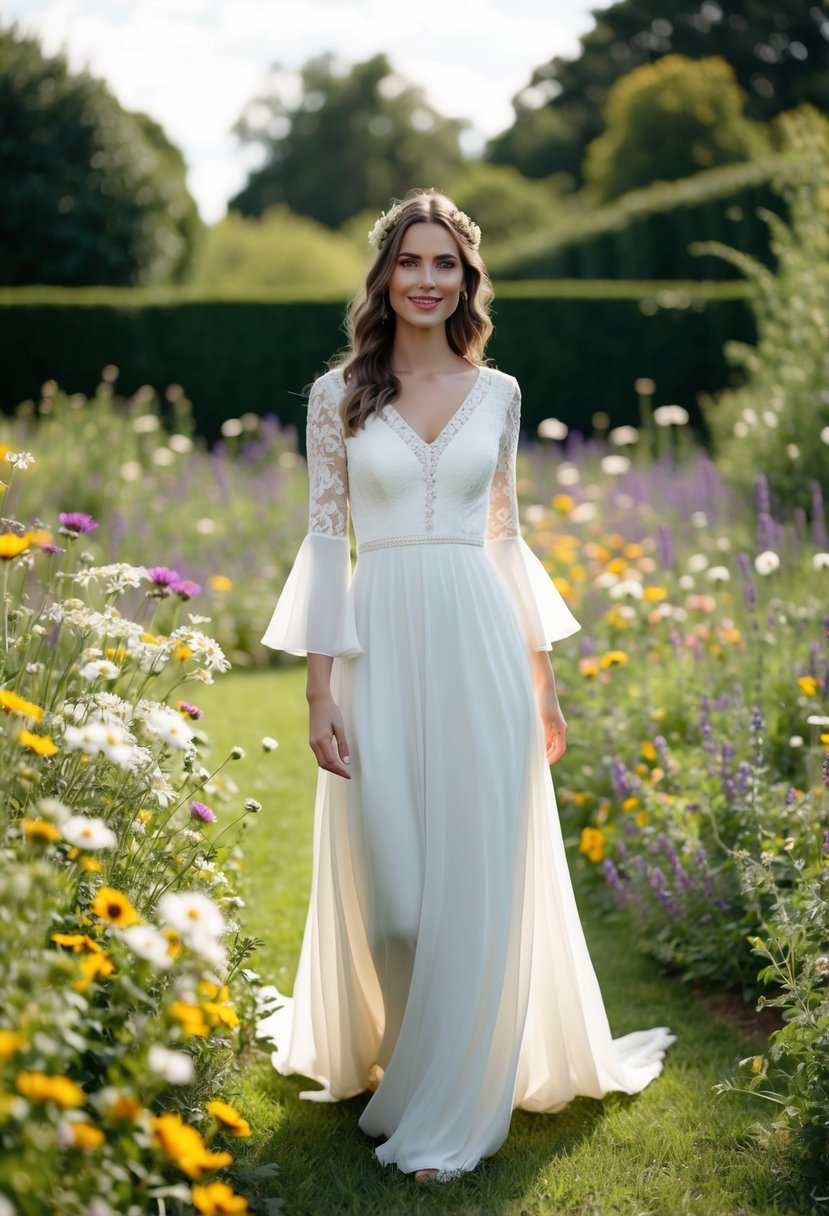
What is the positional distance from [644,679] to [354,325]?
2.40 metres

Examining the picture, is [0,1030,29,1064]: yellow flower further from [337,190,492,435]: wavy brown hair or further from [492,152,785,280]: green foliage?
[492,152,785,280]: green foliage

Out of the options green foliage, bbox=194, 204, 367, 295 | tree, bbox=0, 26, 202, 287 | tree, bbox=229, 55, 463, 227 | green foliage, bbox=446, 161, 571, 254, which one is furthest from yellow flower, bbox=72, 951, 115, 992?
tree, bbox=229, 55, 463, 227

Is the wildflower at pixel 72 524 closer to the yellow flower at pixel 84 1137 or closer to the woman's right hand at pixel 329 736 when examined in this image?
the woman's right hand at pixel 329 736

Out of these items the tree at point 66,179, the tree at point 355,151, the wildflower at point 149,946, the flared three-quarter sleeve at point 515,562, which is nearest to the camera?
the wildflower at point 149,946

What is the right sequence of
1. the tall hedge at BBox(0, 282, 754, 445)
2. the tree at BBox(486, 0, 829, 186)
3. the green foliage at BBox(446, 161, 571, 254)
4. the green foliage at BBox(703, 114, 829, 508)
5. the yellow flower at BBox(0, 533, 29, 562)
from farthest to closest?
1. the tree at BBox(486, 0, 829, 186)
2. the green foliage at BBox(446, 161, 571, 254)
3. the tall hedge at BBox(0, 282, 754, 445)
4. the green foliage at BBox(703, 114, 829, 508)
5. the yellow flower at BBox(0, 533, 29, 562)

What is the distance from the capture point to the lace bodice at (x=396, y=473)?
2.85m

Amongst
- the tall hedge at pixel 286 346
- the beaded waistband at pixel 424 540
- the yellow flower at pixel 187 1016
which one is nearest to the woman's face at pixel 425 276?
the beaded waistband at pixel 424 540

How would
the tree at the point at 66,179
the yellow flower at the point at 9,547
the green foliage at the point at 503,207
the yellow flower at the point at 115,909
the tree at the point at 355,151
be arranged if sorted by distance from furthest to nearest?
the tree at the point at 355,151 < the green foliage at the point at 503,207 < the tree at the point at 66,179 < the yellow flower at the point at 9,547 < the yellow flower at the point at 115,909

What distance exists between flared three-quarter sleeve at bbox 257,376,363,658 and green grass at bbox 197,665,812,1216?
112cm

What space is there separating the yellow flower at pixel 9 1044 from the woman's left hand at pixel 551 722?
170cm

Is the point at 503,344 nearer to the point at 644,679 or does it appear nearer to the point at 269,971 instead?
the point at 644,679

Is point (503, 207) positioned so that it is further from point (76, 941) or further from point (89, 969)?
point (89, 969)

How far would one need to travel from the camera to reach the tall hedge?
44.4 ft

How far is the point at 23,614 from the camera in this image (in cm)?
287
